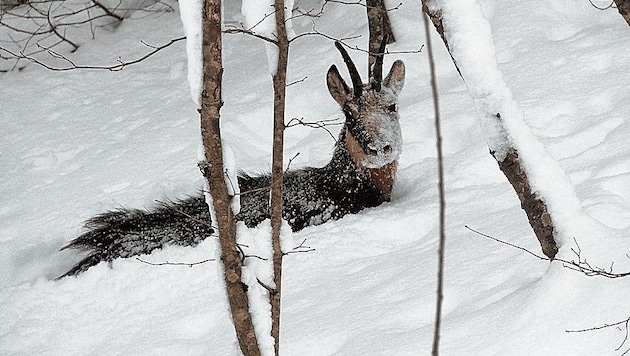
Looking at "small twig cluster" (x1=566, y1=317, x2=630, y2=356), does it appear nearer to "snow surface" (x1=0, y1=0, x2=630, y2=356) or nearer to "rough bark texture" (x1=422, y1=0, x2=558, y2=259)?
"snow surface" (x1=0, y1=0, x2=630, y2=356)

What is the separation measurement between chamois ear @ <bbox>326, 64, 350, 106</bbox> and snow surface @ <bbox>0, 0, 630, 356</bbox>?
583 millimetres

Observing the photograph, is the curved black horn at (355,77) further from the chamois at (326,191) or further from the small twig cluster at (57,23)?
the small twig cluster at (57,23)

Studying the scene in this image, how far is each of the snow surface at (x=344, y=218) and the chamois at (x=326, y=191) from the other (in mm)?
169

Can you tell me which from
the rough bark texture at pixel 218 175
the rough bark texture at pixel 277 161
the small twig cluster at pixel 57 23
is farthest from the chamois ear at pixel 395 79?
the small twig cluster at pixel 57 23

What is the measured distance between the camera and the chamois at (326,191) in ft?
14.8

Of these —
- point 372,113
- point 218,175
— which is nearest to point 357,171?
point 372,113

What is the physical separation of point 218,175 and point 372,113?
8.25 feet

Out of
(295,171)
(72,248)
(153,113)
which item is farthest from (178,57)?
(72,248)

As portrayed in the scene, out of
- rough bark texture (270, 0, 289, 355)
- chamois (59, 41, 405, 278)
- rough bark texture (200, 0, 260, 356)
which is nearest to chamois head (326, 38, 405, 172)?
chamois (59, 41, 405, 278)

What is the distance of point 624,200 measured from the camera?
11.2 feet

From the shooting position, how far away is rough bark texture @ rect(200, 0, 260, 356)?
7.12 ft

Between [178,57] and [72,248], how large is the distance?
2738 mm

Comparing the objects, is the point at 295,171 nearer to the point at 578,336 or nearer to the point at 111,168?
the point at 111,168

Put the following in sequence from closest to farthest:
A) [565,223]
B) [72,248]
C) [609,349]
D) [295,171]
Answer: [609,349], [565,223], [72,248], [295,171]
